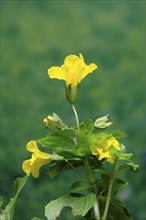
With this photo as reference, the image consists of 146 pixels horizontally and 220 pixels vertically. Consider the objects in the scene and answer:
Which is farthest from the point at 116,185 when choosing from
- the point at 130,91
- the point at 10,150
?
the point at 130,91

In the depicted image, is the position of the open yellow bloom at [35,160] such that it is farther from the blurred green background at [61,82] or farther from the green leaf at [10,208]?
the blurred green background at [61,82]

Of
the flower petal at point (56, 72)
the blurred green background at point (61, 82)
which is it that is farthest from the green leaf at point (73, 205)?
the blurred green background at point (61, 82)

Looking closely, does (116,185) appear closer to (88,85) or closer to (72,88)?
(72,88)

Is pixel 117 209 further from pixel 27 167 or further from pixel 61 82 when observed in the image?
pixel 61 82

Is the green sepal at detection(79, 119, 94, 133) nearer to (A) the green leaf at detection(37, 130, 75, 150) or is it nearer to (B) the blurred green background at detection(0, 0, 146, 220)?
(A) the green leaf at detection(37, 130, 75, 150)

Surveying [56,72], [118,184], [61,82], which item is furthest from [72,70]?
[61,82]
